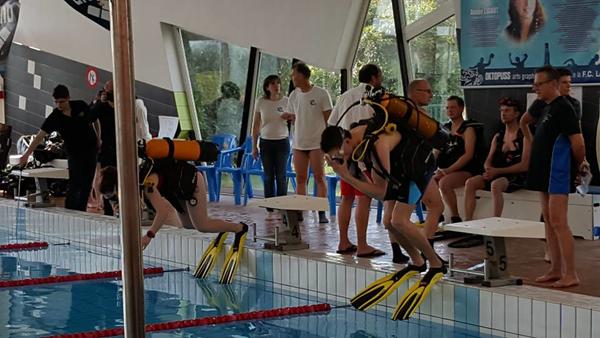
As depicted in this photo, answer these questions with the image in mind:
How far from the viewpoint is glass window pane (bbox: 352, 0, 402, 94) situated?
1116 cm

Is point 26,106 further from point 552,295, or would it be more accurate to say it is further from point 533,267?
point 552,295

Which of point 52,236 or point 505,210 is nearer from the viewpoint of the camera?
point 505,210

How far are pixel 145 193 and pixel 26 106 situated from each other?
1121 centimetres

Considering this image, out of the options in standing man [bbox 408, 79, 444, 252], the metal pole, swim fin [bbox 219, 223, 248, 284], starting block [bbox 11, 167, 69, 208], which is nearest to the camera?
the metal pole

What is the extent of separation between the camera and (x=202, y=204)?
686 cm

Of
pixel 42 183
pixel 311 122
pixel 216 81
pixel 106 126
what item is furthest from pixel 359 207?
pixel 216 81

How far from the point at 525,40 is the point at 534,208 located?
171cm

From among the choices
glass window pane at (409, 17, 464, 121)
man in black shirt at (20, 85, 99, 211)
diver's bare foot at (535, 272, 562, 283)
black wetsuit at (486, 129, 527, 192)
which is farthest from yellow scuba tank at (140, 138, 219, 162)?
glass window pane at (409, 17, 464, 121)

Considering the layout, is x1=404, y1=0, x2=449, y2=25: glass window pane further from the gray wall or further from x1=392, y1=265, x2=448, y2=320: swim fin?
x1=392, y1=265, x2=448, y2=320: swim fin

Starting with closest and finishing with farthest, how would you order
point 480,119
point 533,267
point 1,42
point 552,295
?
point 552,295 → point 533,267 → point 480,119 → point 1,42

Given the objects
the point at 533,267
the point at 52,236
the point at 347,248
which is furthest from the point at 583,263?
the point at 52,236

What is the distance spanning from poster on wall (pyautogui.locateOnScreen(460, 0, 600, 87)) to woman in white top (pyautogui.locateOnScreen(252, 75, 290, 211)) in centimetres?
185

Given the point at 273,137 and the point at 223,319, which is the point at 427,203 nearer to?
the point at 223,319

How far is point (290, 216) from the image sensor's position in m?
7.00
